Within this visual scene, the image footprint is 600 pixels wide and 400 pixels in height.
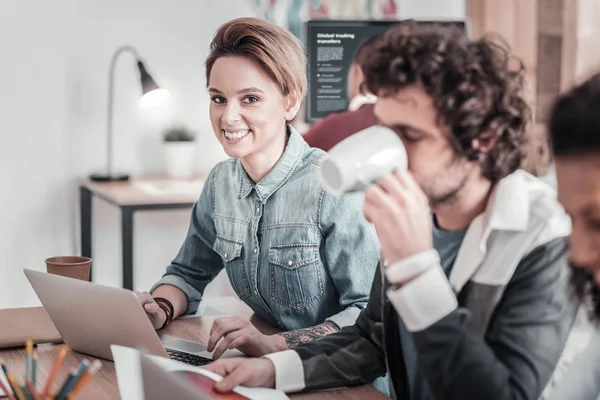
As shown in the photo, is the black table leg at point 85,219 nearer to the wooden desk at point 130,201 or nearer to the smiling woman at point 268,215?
the wooden desk at point 130,201

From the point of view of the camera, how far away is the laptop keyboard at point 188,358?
1472 mm

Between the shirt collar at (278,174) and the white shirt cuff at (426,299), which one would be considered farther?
the shirt collar at (278,174)

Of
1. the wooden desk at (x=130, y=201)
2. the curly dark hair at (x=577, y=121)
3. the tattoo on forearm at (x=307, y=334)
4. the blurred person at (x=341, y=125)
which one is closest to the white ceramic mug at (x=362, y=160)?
the curly dark hair at (x=577, y=121)

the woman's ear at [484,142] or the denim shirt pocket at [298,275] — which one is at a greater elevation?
the woman's ear at [484,142]

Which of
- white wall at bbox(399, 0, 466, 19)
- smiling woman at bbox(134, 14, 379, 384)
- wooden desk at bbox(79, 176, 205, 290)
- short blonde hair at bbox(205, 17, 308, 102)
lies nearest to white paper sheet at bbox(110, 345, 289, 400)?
smiling woman at bbox(134, 14, 379, 384)

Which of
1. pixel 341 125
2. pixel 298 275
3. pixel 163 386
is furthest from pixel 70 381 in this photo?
pixel 341 125

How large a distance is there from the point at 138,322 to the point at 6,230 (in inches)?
89.0

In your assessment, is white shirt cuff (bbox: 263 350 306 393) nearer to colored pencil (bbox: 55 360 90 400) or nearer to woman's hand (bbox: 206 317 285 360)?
woman's hand (bbox: 206 317 285 360)

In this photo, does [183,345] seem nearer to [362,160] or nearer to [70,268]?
[70,268]

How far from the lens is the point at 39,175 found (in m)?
3.50

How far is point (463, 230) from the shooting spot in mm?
1322

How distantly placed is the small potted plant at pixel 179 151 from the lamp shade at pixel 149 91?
27 centimetres

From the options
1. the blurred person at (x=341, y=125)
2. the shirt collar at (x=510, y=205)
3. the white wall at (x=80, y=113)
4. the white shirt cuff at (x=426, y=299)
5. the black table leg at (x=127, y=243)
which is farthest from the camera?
the white wall at (x=80, y=113)

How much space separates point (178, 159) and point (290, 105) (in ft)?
5.59
